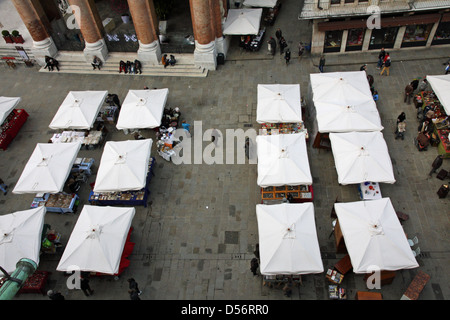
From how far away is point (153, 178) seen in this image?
21.9 metres

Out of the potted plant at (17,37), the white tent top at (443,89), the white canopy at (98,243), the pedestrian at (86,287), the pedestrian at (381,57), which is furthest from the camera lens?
the potted plant at (17,37)

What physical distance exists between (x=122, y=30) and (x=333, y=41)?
1933 centimetres

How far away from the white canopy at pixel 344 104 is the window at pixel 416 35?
25.8 ft

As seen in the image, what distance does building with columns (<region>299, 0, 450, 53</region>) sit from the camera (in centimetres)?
2473

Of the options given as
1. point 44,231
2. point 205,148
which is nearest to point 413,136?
point 205,148

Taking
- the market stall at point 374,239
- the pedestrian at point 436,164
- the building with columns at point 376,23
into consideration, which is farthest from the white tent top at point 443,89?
the market stall at point 374,239

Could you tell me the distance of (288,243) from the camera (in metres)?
15.6

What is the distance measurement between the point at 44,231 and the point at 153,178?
6.73m

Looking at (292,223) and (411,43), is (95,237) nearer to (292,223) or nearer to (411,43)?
(292,223)

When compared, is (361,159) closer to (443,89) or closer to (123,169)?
(443,89)

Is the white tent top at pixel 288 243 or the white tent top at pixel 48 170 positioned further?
the white tent top at pixel 48 170

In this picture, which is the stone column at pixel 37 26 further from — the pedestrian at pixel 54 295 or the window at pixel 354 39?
the window at pixel 354 39

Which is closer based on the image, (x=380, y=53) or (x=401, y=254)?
(x=401, y=254)

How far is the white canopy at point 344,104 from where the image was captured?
20359 millimetres
